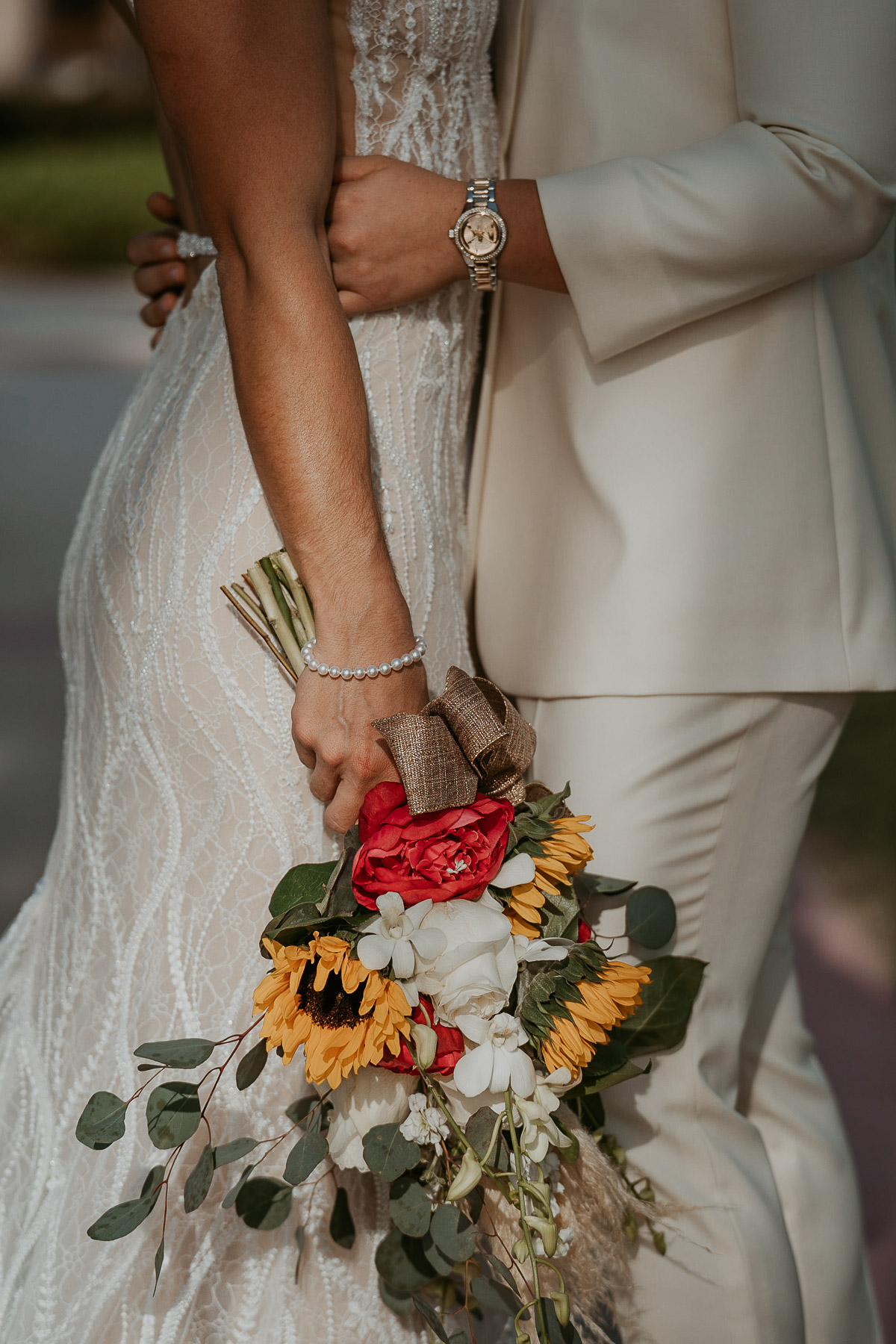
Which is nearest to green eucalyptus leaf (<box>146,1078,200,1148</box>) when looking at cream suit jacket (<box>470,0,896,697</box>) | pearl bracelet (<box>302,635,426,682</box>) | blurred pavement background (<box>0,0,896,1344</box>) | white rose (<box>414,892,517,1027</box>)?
white rose (<box>414,892,517,1027</box>)

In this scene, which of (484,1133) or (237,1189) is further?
(237,1189)

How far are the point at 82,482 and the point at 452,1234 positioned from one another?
19.2 ft

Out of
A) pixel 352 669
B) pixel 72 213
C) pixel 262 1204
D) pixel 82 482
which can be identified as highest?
pixel 72 213

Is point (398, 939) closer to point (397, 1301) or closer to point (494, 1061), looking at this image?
point (494, 1061)

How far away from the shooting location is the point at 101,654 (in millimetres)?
1125

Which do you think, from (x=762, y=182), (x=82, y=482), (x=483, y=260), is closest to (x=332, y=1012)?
(x=483, y=260)

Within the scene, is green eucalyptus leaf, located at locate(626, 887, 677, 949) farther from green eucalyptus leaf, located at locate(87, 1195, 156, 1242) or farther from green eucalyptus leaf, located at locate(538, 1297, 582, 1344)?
green eucalyptus leaf, located at locate(87, 1195, 156, 1242)

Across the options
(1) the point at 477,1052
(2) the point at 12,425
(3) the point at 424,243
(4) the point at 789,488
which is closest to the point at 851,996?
(4) the point at 789,488

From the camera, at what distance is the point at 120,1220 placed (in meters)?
0.93

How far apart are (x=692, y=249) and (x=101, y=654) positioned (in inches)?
27.4

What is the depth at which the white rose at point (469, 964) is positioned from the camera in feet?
2.85

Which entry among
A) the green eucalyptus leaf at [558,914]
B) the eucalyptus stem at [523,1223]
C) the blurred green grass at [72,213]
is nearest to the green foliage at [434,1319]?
the eucalyptus stem at [523,1223]

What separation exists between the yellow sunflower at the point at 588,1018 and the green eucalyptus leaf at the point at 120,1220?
1.18 feet

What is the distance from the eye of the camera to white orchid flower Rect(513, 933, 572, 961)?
90cm
